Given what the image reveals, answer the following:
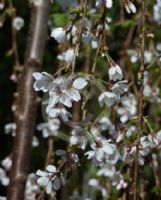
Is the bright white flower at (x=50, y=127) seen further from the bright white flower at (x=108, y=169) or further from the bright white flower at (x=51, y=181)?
the bright white flower at (x=51, y=181)

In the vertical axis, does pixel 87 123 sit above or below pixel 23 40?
below

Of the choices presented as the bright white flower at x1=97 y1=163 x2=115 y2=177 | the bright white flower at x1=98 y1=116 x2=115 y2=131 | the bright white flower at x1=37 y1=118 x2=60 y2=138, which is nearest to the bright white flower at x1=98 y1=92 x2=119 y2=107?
the bright white flower at x1=97 y1=163 x2=115 y2=177

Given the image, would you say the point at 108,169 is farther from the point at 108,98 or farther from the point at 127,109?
the point at 108,98

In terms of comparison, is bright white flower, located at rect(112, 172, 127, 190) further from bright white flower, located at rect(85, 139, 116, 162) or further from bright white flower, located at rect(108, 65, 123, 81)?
bright white flower, located at rect(108, 65, 123, 81)

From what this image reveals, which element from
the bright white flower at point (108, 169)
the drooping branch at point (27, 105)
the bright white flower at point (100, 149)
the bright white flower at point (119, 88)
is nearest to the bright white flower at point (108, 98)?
the bright white flower at point (119, 88)

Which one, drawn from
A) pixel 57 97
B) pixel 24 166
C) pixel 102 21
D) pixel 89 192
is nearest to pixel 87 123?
pixel 57 97

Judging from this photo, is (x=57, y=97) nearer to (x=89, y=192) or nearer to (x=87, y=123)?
(x=87, y=123)

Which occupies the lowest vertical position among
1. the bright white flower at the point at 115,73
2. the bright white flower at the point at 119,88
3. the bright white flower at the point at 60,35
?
the bright white flower at the point at 119,88
